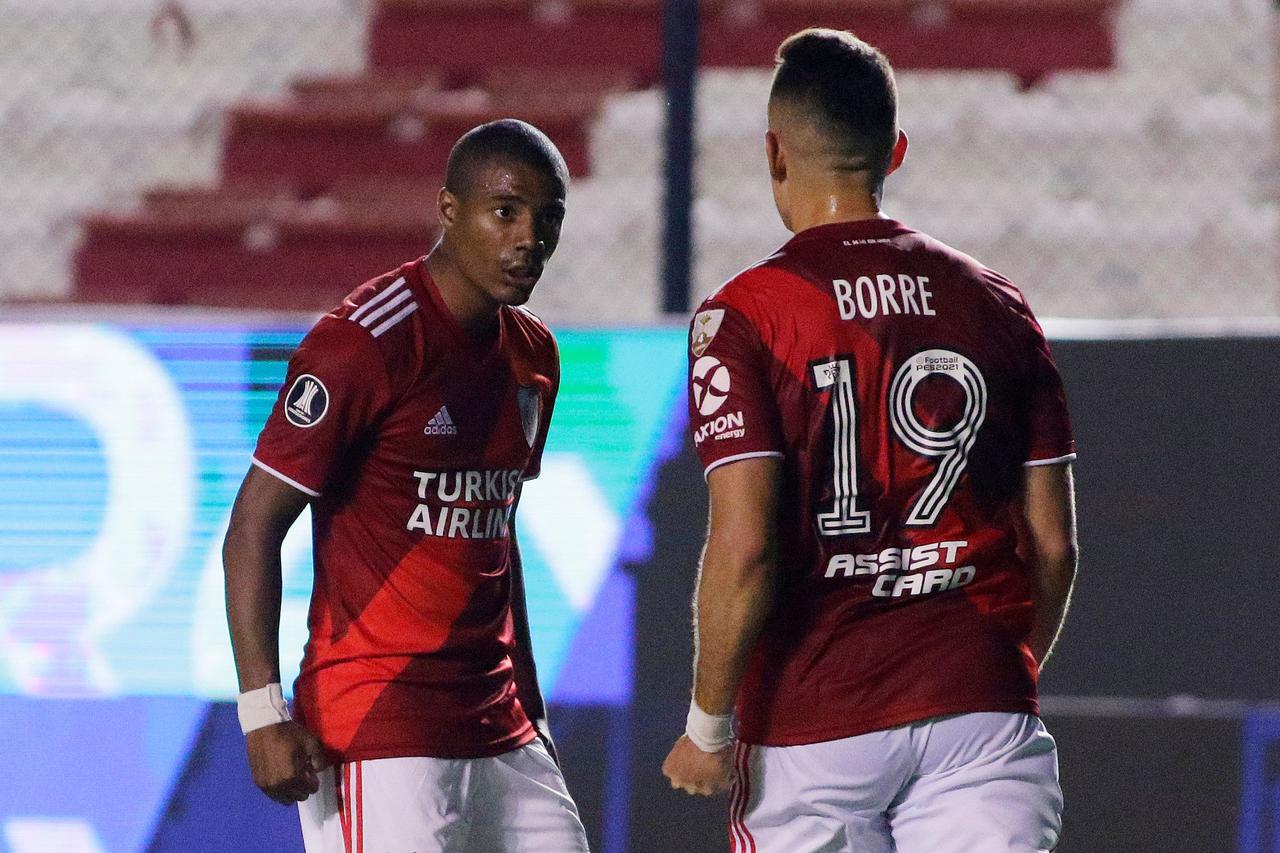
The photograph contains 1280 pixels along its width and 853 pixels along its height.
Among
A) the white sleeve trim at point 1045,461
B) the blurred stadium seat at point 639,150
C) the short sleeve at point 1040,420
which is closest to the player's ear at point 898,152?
the short sleeve at point 1040,420

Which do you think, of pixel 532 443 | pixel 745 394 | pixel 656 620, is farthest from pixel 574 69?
pixel 745 394

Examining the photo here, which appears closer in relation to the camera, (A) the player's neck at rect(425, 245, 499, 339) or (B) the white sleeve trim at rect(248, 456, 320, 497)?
(B) the white sleeve trim at rect(248, 456, 320, 497)

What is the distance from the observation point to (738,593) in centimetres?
247

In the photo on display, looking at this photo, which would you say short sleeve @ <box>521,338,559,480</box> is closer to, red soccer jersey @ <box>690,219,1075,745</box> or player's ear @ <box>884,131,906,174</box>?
red soccer jersey @ <box>690,219,1075,745</box>

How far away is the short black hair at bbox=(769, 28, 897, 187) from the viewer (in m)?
2.61

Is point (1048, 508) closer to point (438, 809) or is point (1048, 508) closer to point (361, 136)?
point (438, 809)

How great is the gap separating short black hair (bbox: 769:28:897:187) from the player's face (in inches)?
20.0

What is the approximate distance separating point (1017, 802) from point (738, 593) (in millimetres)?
573

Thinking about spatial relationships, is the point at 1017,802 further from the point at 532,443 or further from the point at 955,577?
the point at 532,443

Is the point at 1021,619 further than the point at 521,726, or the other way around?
the point at 521,726

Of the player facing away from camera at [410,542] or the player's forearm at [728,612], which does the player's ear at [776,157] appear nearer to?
the player facing away from camera at [410,542]

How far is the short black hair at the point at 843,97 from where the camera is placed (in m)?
2.61

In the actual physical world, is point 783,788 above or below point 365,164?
below

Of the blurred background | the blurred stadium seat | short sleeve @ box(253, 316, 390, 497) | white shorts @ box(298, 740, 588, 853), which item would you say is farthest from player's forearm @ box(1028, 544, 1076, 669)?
the blurred stadium seat
